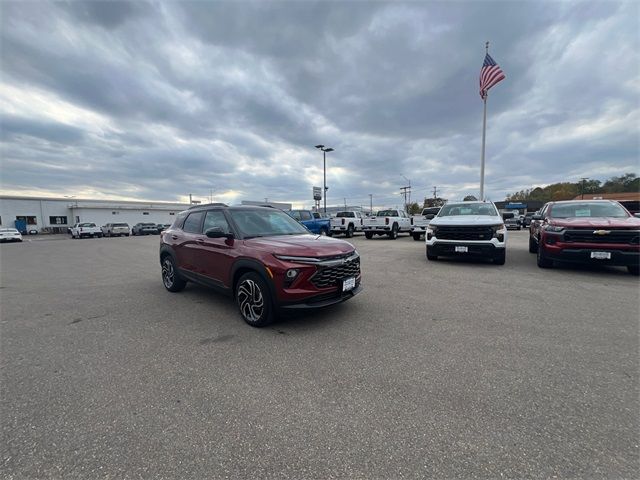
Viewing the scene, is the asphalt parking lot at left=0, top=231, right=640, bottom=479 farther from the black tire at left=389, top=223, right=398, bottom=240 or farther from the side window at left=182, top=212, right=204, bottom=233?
the black tire at left=389, top=223, right=398, bottom=240

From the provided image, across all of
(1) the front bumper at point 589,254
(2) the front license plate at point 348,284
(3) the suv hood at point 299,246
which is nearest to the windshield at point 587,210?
(1) the front bumper at point 589,254

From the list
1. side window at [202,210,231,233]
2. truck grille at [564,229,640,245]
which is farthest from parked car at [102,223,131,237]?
truck grille at [564,229,640,245]

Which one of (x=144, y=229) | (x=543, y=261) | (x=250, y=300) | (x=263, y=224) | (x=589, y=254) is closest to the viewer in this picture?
(x=250, y=300)

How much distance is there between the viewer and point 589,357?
9.70 feet

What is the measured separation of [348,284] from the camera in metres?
4.03

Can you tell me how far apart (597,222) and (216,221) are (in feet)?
26.1

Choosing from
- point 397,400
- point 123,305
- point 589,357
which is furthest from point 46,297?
point 589,357

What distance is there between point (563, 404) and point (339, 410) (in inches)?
67.1

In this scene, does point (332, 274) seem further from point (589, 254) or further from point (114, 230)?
point (114, 230)

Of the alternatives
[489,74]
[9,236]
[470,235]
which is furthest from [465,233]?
[9,236]

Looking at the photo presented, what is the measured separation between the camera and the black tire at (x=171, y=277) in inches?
224

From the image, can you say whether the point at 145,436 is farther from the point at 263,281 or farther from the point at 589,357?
the point at 589,357

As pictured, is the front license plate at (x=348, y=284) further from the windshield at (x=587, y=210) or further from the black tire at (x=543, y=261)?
the windshield at (x=587, y=210)

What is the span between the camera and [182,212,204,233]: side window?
5.22 m
